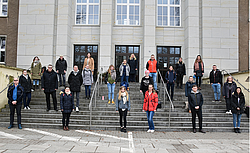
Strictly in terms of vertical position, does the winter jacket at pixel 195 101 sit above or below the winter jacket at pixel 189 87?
below

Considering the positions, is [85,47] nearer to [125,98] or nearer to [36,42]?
[36,42]

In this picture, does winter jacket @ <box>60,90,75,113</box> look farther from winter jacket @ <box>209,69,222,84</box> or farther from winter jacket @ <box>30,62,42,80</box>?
winter jacket @ <box>209,69,222,84</box>

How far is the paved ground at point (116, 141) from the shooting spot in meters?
5.77

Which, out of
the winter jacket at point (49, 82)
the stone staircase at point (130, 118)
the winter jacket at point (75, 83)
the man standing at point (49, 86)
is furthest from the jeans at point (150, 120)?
the winter jacket at point (49, 82)

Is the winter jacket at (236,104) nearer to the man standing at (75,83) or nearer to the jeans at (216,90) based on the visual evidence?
the jeans at (216,90)

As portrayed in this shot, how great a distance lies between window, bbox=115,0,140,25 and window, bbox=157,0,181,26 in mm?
1687

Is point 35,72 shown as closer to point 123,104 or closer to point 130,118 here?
point 130,118

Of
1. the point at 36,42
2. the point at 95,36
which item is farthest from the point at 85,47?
the point at 36,42

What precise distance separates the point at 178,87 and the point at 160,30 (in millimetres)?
5455

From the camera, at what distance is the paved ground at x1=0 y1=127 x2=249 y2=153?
18.9 feet

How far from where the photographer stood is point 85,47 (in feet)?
55.6

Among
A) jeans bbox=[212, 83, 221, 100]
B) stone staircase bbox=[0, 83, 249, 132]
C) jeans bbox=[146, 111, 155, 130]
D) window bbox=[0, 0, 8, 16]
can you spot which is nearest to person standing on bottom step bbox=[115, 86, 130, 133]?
stone staircase bbox=[0, 83, 249, 132]

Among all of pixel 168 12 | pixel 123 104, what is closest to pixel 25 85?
pixel 123 104

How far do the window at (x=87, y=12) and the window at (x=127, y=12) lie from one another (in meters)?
1.62
